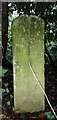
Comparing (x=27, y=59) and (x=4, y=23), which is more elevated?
(x=4, y=23)

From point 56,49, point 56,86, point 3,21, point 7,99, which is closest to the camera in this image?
point 7,99

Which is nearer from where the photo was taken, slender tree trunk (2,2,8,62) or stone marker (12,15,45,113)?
stone marker (12,15,45,113)

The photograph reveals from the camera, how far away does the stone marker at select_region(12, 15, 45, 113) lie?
1841 mm

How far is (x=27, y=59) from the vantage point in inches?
74.8

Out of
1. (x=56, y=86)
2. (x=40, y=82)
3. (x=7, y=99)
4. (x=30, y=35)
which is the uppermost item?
(x=30, y=35)

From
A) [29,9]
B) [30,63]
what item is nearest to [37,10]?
[29,9]

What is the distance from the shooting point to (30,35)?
1876mm

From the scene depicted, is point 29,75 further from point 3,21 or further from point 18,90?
point 3,21

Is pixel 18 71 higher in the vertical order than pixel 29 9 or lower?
lower

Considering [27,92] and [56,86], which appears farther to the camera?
[56,86]

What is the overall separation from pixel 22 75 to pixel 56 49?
175 centimetres

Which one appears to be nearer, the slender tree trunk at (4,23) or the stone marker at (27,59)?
the stone marker at (27,59)

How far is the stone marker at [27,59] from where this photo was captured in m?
1.84

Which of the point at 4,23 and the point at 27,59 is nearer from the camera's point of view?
the point at 27,59
